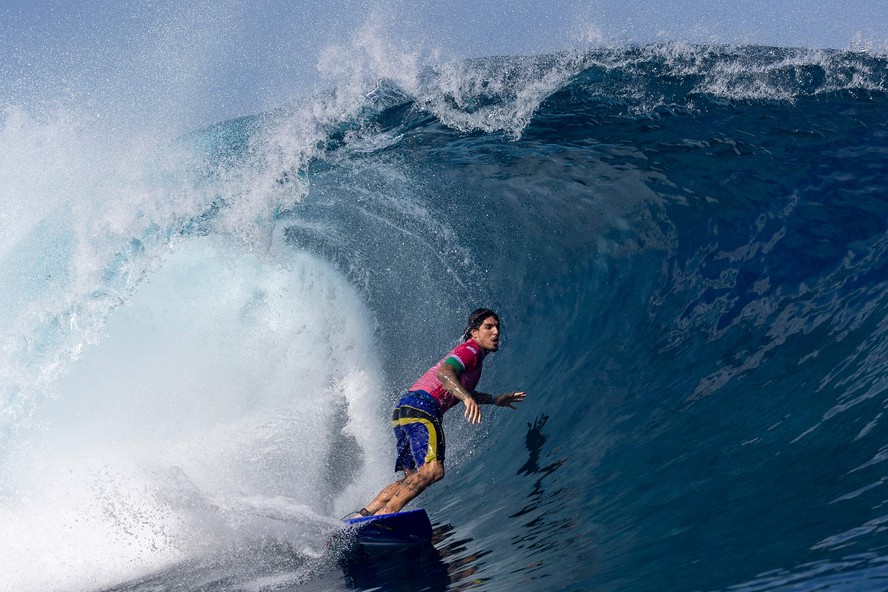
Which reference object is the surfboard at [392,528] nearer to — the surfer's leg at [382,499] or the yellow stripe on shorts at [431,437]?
the surfer's leg at [382,499]

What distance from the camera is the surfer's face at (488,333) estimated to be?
5.14 m

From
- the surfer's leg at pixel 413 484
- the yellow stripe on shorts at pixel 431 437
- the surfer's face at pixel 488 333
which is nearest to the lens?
the surfer's leg at pixel 413 484

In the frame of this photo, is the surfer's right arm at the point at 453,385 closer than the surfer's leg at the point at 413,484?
Yes

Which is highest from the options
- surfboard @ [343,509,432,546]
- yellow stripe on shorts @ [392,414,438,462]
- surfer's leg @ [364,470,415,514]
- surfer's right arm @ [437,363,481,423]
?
surfer's right arm @ [437,363,481,423]

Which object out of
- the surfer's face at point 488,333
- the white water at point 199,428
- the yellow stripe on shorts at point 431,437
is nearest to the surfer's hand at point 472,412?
the yellow stripe on shorts at point 431,437

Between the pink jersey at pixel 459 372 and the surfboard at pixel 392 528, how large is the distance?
2.71 feet

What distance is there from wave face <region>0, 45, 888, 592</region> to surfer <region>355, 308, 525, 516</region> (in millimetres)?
404

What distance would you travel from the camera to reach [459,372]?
4.94 meters

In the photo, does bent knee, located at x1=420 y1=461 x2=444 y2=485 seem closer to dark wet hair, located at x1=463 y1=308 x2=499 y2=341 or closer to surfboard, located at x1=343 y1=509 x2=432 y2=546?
surfboard, located at x1=343 y1=509 x2=432 y2=546

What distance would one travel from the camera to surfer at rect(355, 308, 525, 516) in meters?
4.73

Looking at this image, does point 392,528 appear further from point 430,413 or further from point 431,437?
point 430,413

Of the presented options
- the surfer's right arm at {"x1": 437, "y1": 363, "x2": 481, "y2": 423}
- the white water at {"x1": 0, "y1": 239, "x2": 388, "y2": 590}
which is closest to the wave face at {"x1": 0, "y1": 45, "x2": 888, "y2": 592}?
the white water at {"x1": 0, "y1": 239, "x2": 388, "y2": 590}

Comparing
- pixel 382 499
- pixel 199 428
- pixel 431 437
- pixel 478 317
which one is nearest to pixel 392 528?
pixel 382 499

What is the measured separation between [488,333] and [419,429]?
808 mm
